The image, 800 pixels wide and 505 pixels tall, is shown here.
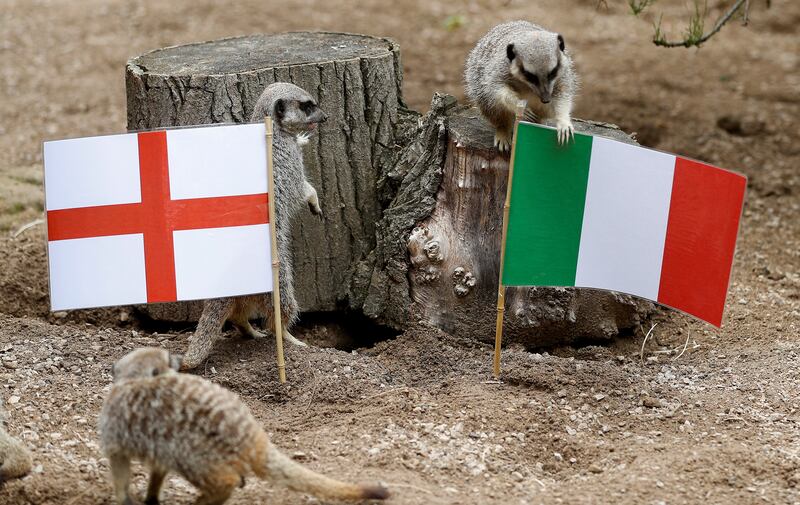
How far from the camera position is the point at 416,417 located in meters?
3.76

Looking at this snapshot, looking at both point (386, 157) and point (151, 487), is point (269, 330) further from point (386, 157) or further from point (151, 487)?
point (151, 487)

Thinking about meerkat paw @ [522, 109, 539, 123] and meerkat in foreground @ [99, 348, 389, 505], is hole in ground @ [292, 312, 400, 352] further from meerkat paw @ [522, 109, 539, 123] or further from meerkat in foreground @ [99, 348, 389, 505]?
meerkat in foreground @ [99, 348, 389, 505]

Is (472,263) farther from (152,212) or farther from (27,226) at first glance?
(27,226)

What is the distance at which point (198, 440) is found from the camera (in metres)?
2.85

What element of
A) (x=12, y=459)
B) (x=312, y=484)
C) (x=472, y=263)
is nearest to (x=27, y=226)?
(x=12, y=459)

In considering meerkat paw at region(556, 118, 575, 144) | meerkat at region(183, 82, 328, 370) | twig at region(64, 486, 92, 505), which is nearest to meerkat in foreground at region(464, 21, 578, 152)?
meerkat paw at region(556, 118, 575, 144)

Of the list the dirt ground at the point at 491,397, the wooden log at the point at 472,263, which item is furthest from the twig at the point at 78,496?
the wooden log at the point at 472,263

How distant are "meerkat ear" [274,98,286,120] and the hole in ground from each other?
1242 mm

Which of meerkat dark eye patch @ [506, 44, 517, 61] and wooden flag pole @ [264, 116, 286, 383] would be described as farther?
meerkat dark eye patch @ [506, 44, 517, 61]

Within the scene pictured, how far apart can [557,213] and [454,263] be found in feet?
2.63

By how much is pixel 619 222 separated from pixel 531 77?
80cm

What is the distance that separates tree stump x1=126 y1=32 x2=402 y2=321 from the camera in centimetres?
464

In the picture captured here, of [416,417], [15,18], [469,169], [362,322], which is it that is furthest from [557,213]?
[15,18]

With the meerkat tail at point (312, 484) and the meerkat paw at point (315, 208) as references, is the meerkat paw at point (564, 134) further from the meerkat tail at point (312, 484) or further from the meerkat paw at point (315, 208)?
the meerkat tail at point (312, 484)
